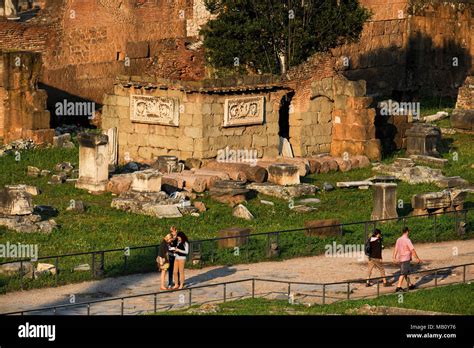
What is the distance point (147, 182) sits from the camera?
3734 centimetres

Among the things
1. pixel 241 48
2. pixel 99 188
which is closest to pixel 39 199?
pixel 99 188

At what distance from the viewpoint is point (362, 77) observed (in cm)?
5741

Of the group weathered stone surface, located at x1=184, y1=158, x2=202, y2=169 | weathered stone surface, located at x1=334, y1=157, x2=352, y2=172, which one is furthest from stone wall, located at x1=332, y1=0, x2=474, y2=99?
weathered stone surface, located at x1=184, y1=158, x2=202, y2=169

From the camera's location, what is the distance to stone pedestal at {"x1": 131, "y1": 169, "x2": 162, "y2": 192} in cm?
3734

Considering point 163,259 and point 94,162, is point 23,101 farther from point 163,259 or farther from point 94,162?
point 163,259

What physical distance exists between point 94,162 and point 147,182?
1741 millimetres

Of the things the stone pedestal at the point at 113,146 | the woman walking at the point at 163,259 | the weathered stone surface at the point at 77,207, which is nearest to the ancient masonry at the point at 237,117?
the stone pedestal at the point at 113,146

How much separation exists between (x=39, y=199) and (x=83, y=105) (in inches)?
554

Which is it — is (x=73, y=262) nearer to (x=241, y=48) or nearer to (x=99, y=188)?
(x=99, y=188)

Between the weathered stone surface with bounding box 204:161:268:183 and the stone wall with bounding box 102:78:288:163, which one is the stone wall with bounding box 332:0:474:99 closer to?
the stone wall with bounding box 102:78:288:163
